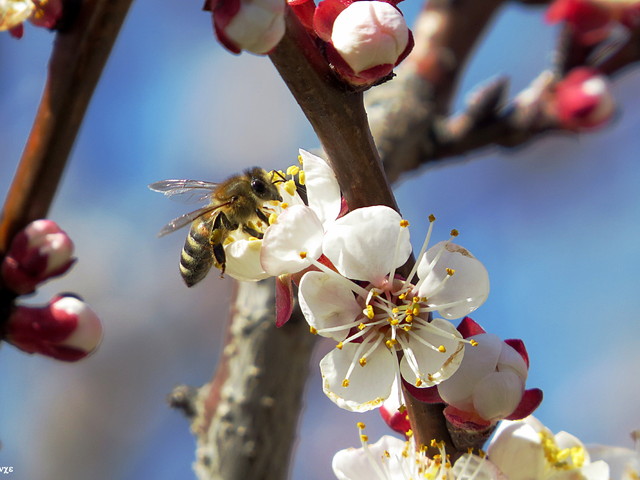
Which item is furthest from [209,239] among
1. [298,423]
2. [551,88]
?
[551,88]

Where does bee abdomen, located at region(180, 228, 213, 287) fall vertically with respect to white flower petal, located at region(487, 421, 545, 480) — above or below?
above

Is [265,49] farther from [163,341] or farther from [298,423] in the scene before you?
[163,341]

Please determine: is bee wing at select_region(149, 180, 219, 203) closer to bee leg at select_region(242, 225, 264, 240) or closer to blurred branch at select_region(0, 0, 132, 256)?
bee leg at select_region(242, 225, 264, 240)

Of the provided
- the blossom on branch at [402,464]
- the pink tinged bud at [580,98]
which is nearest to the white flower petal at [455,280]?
the blossom on branch at [402,464]

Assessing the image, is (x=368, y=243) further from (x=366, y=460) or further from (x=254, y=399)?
(x=254, y=399)

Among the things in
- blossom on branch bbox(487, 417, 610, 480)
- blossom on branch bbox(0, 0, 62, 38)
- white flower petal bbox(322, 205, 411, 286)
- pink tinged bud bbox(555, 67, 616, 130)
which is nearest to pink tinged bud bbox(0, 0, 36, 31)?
blossom on branch bbox(0, 0, 62, 38)

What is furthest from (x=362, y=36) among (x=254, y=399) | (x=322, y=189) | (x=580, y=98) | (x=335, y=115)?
(x=580, y=98)
